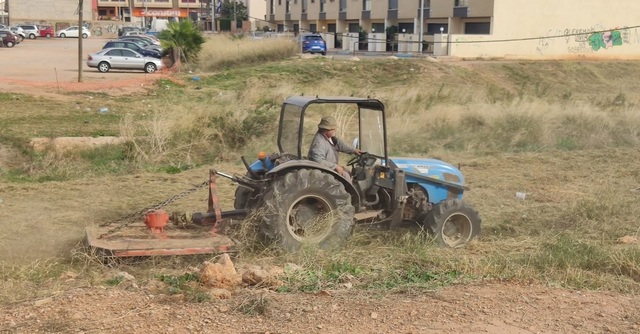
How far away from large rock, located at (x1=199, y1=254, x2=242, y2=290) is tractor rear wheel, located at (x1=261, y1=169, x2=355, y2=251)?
1.18 metres

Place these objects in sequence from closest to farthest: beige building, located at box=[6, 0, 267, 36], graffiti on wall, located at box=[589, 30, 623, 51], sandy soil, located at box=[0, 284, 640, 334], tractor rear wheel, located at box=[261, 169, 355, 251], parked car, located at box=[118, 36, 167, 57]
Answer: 1. sandy soil, located at box=[0, 284, 640, 334]
2. tractor rear wheel, located at box=[261, 169, 355, 251]
3. parked car, located at box=[118, 36, 167, 57]
4. graffiti on wall, located at box=[589, 30, 623, 51]
5. beige building, located at box=[6, 0, 267, 36]

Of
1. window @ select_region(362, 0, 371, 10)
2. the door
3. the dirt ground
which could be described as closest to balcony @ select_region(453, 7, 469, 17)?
window @ select_region(362, 0, 371, 10)

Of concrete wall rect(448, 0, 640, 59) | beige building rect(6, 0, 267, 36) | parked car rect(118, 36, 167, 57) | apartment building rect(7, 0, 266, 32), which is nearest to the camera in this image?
parked car rect(118, 36, 167, 57)

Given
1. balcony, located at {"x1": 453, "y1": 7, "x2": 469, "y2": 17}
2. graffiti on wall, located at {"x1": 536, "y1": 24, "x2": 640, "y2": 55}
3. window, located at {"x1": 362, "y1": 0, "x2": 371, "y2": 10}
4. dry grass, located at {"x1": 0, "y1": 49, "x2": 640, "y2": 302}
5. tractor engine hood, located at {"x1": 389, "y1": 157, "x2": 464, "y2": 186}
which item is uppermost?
window, located at {"x1": 362, "y1": 0, "x2": 371, "y2": 10}

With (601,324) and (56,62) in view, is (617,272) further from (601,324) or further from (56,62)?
(56,62)

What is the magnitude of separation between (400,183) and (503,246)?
1.39m

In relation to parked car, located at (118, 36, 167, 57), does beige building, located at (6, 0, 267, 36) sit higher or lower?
higher

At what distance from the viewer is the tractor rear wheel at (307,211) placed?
751cm

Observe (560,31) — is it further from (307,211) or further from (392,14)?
(307,211)

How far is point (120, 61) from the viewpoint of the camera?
3828 cm

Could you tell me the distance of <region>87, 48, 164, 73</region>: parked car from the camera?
38.1m

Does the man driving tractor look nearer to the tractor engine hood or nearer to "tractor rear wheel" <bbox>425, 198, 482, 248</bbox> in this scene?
the tractor engine hood

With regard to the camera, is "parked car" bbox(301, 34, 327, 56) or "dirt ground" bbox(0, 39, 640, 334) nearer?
"dirt ground" bbox(0, 39, 640, 334)

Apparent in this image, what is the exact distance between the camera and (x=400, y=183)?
323 inches
